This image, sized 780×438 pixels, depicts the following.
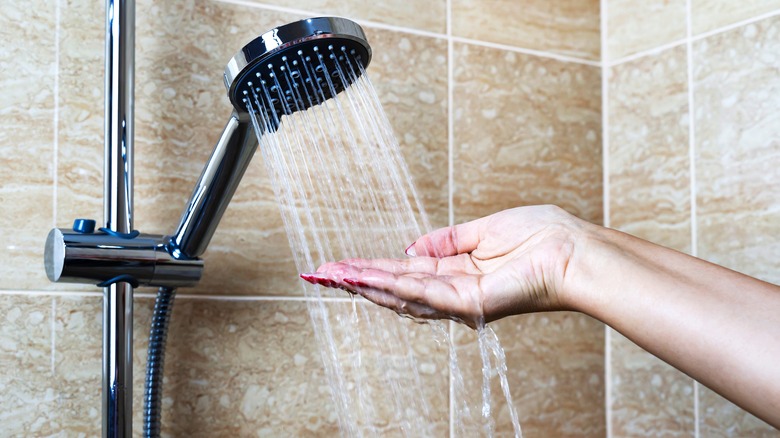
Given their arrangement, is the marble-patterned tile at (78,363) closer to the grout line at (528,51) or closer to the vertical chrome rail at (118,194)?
the vertical chrome rail at (118,194)

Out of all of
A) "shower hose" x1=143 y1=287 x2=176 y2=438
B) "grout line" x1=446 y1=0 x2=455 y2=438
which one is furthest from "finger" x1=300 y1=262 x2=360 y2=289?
"grout line" x1=446 y1=0 x2=455 y2=438

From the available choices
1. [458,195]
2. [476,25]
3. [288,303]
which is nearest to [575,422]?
[458,195]

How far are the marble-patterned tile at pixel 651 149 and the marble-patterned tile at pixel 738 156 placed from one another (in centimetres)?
3

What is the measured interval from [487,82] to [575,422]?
553mm

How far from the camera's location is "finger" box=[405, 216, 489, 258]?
36.6 inches

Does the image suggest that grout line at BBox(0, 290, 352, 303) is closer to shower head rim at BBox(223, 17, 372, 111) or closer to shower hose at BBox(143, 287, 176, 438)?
shower hose at BBox(143, 287, 176, 438)

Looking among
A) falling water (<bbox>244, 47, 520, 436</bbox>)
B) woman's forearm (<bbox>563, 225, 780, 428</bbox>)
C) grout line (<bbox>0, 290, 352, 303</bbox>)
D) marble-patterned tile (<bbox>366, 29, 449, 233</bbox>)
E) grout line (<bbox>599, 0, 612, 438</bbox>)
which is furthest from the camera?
grout line (<bbox>599, 0, 612, 438</bbox>)

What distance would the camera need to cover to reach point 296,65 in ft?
2.74

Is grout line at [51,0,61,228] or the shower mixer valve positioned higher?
grout line at [51,0,61,228]

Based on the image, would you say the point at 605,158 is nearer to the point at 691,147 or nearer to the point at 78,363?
the point at 691,147

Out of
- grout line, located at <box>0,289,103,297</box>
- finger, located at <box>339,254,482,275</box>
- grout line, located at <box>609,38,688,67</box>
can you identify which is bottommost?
grout line, located at <box>0,289,103,297</box>

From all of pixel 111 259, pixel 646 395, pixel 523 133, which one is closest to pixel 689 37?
pixel 523 133

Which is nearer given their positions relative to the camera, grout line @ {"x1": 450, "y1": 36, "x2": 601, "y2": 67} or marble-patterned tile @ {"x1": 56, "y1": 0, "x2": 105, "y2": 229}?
marble-patterned tile @ {"x1": 56, "y1": 0, "x2": 105, "y2": 229}

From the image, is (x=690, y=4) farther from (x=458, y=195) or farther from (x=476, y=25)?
(x=458, y=195)
